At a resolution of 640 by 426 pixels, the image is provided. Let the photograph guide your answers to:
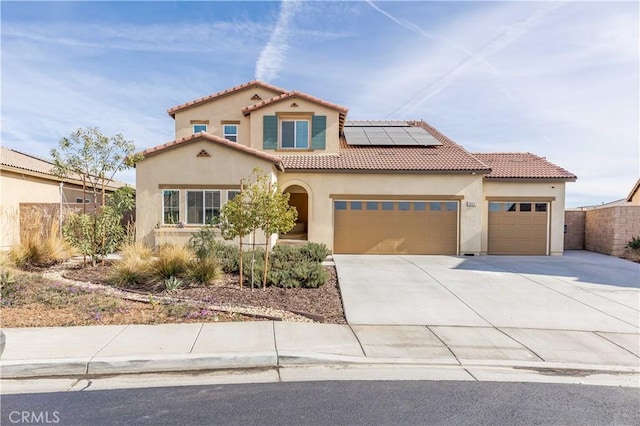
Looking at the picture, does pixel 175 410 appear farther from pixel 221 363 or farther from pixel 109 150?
pixel 109 150

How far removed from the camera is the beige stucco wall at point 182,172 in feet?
47.9

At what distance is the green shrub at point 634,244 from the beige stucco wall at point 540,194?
2620 mm

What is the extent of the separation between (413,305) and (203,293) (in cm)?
484

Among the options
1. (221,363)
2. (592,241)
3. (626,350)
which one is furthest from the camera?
(592,241)

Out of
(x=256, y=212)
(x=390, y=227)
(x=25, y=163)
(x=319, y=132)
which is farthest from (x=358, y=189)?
(x=25, y=163)

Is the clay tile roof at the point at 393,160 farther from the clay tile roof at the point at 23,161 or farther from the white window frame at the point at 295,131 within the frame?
the clay tile roof at the point at 23,161

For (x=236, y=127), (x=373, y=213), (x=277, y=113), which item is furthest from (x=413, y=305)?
(x=236, y=127)

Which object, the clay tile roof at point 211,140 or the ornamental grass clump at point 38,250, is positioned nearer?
the ornamental grass clump at point 38,250

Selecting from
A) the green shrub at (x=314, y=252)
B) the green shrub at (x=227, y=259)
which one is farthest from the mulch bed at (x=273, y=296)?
the green shrub at (x=314, y=252)

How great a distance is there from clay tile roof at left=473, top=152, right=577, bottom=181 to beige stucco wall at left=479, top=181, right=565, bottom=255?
33 centimetres

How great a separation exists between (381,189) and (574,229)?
11.4 meters

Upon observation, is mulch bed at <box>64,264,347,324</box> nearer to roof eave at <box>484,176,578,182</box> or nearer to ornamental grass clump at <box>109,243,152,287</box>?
ornamental grass clump at <box>109,243,152,287</box>

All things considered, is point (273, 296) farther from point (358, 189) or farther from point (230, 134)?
point (230, 134)

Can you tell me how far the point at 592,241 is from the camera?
1872 centimetres
